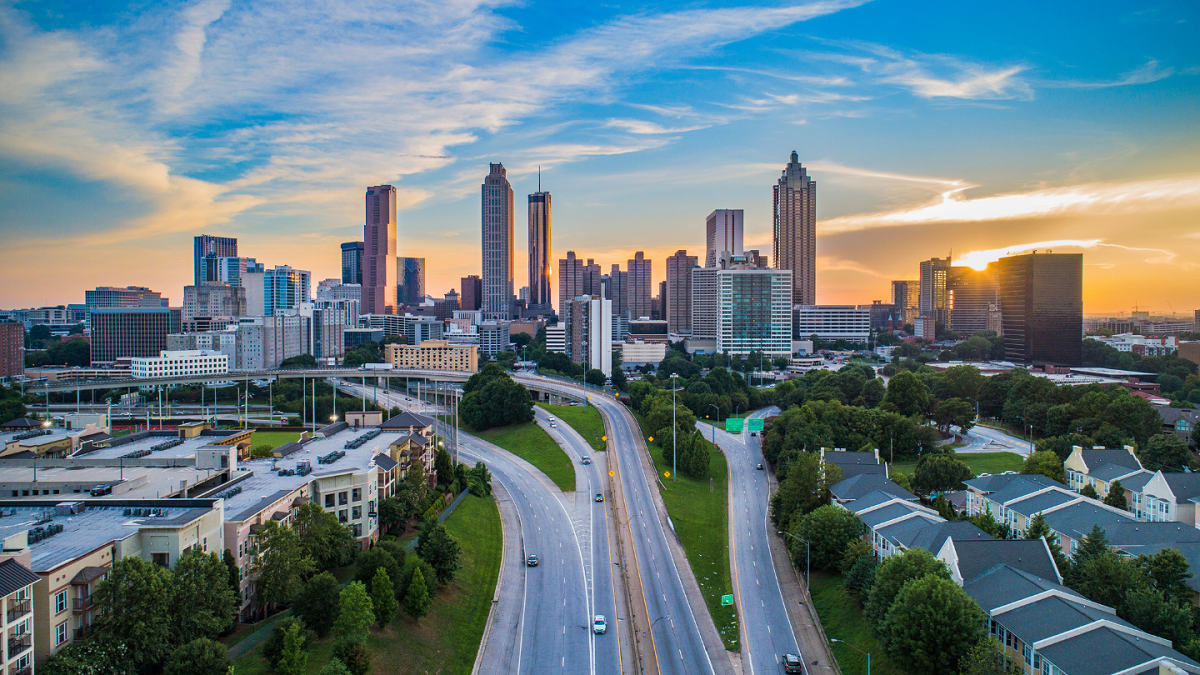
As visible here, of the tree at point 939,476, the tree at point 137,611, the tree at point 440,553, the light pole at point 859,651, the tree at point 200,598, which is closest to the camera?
the tree at point 137,611

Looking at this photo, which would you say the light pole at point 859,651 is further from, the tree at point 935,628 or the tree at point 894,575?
the tree at point 935,628

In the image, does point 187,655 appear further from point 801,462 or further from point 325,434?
point 801,462

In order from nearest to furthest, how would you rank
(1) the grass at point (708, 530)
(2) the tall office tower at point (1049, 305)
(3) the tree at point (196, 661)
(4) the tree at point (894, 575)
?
(3) the tree at point (196, 661)
(4) the tree at point (894, 575)
(1) the grass at point (708, 530)
(2) the tall office tower at point (1049, 305)

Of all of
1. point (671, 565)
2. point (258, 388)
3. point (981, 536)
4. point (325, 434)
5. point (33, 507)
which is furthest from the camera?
point (258, 388)

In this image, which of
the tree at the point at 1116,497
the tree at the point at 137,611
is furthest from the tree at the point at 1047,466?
the tree at the point at 137,611

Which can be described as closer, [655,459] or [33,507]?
[33,507]

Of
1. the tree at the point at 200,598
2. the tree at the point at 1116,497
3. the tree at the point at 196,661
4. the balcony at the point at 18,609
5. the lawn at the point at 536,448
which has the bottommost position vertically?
the lawn at the point at 536,448

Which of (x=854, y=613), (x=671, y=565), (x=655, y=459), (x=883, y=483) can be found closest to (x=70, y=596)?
(x=671, y=565)
